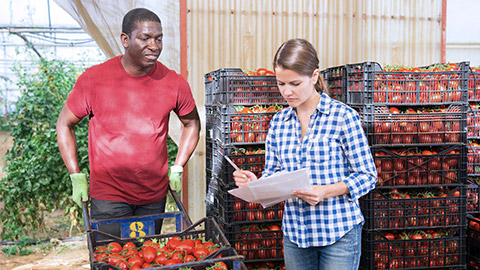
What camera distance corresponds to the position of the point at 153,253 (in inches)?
80.4

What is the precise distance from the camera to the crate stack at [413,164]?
322 cm

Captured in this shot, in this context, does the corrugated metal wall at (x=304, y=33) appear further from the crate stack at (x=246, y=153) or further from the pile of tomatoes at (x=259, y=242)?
the pile of tomatoes at (x=259, y=242)

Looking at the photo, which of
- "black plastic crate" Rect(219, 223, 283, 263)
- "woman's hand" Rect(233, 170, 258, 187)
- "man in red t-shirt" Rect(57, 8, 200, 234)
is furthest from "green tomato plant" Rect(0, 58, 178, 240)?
"woman's hand" Rect(233, 170, 258, 187)

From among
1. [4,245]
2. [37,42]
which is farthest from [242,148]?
[37,42]

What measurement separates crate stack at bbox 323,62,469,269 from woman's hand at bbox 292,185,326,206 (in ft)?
4.94

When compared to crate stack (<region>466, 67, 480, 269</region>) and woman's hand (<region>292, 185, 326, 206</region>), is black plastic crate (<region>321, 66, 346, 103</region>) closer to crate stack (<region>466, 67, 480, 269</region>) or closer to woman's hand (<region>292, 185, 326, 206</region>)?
crate stack (<region>466, 67, 480, 269</region>)

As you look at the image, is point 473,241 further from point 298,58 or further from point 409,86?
point 298,58

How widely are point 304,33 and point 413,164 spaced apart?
2.05 meters

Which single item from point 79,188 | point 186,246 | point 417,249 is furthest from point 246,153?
point 417,249

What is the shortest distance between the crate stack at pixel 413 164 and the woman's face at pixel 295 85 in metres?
1.40

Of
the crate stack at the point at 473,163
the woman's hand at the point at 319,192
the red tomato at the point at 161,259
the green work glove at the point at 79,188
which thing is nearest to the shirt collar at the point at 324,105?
the woman's hand at the point at 319,192

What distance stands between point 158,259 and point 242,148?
145cm

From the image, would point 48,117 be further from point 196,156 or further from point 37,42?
point 37,42

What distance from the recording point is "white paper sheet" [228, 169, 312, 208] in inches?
68.1
